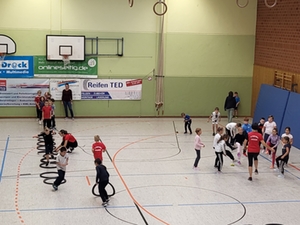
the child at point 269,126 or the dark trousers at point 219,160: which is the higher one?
the child at point 269,126

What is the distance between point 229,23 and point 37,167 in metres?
15.7

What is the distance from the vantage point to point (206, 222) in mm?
13492

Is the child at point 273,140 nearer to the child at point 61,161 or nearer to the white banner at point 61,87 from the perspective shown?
the child at point 61,161

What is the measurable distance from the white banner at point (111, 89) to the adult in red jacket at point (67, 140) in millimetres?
8449

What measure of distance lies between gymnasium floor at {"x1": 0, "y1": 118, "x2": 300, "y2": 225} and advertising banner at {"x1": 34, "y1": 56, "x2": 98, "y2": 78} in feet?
18.7

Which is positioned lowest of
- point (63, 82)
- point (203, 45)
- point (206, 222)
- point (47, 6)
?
point (206, 222)

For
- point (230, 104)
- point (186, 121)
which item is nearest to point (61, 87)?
point (186, 121)

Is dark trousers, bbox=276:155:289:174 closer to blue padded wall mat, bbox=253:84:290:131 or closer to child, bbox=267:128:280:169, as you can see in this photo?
child, bbox=267:128:280:169

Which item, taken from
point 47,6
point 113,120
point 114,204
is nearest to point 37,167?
point 114,204

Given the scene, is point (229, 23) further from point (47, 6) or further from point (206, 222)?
point (206, 222)

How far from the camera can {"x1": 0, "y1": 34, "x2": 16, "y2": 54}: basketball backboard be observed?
27.4m

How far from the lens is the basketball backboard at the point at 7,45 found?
89.9 feet

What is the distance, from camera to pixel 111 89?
1136 inches

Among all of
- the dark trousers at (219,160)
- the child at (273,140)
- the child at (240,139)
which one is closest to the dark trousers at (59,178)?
the dark trousers at (219,160)
